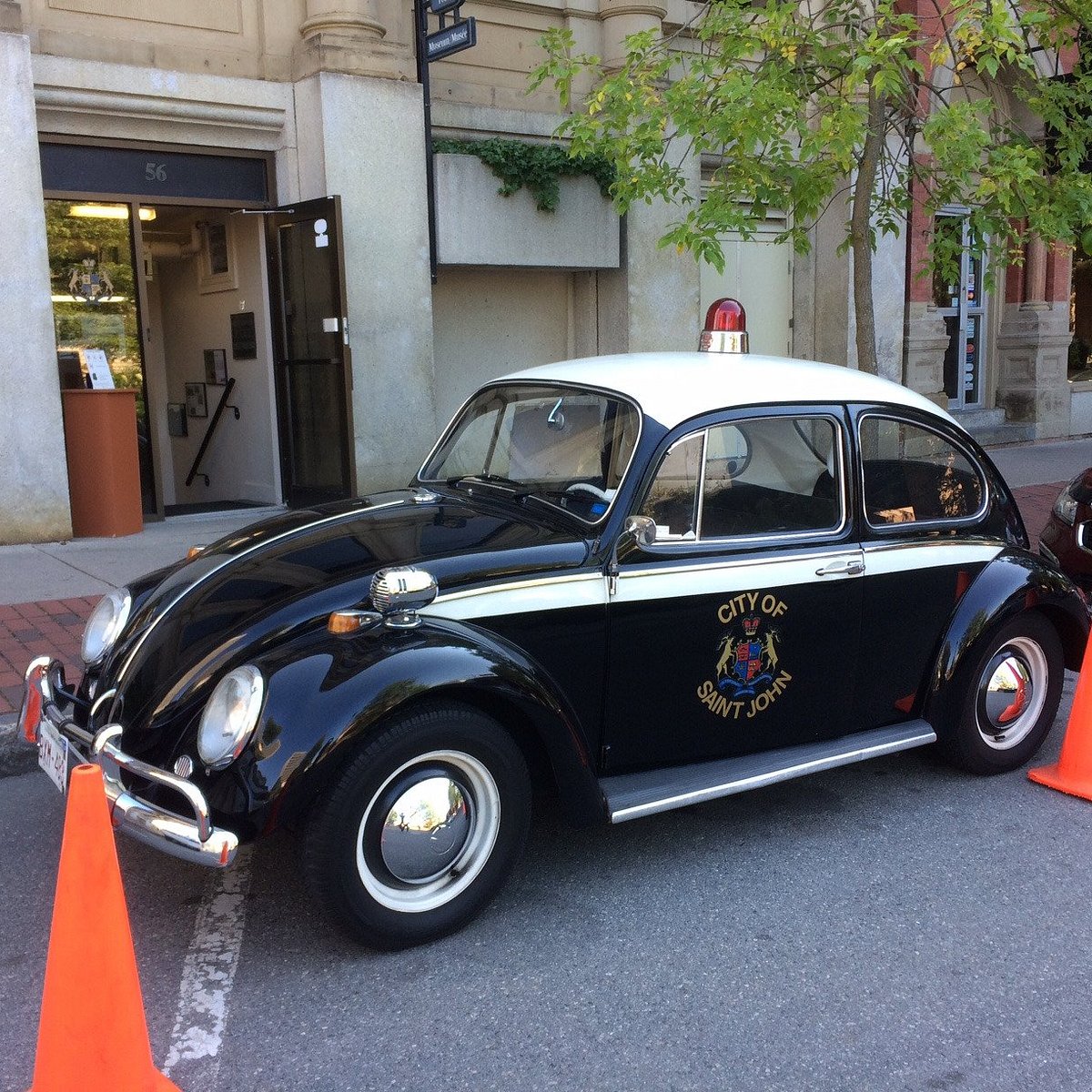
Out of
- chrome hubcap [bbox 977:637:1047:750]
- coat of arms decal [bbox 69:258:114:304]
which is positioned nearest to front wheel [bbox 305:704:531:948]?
chrome hubcap [bbox 977:637:1047:750]

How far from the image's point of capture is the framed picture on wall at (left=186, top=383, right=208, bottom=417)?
11500 millimetres

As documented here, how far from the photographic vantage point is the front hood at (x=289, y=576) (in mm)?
3346

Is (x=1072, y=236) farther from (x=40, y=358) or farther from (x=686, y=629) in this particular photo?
(x=40, y=358)

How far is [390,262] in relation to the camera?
9.77m

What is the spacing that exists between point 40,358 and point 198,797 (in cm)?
638

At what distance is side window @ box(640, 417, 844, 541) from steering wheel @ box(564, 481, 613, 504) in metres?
0.13

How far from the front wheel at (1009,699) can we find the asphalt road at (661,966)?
1.04 ft

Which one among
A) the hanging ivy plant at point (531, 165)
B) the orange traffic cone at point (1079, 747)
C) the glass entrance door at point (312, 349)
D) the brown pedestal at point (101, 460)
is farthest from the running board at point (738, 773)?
the hanging ivy plant at point (531, 165)

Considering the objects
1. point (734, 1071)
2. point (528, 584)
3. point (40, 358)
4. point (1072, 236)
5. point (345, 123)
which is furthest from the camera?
point (345, 123)

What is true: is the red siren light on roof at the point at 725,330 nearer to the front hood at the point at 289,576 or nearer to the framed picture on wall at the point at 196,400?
the front hood at the point at 289,576

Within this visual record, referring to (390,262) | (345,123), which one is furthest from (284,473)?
(345,123)

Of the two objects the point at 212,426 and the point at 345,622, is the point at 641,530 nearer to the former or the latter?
the point at 345,622

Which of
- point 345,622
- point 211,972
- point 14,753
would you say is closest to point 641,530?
point 345,622

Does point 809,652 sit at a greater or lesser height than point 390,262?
lesser
